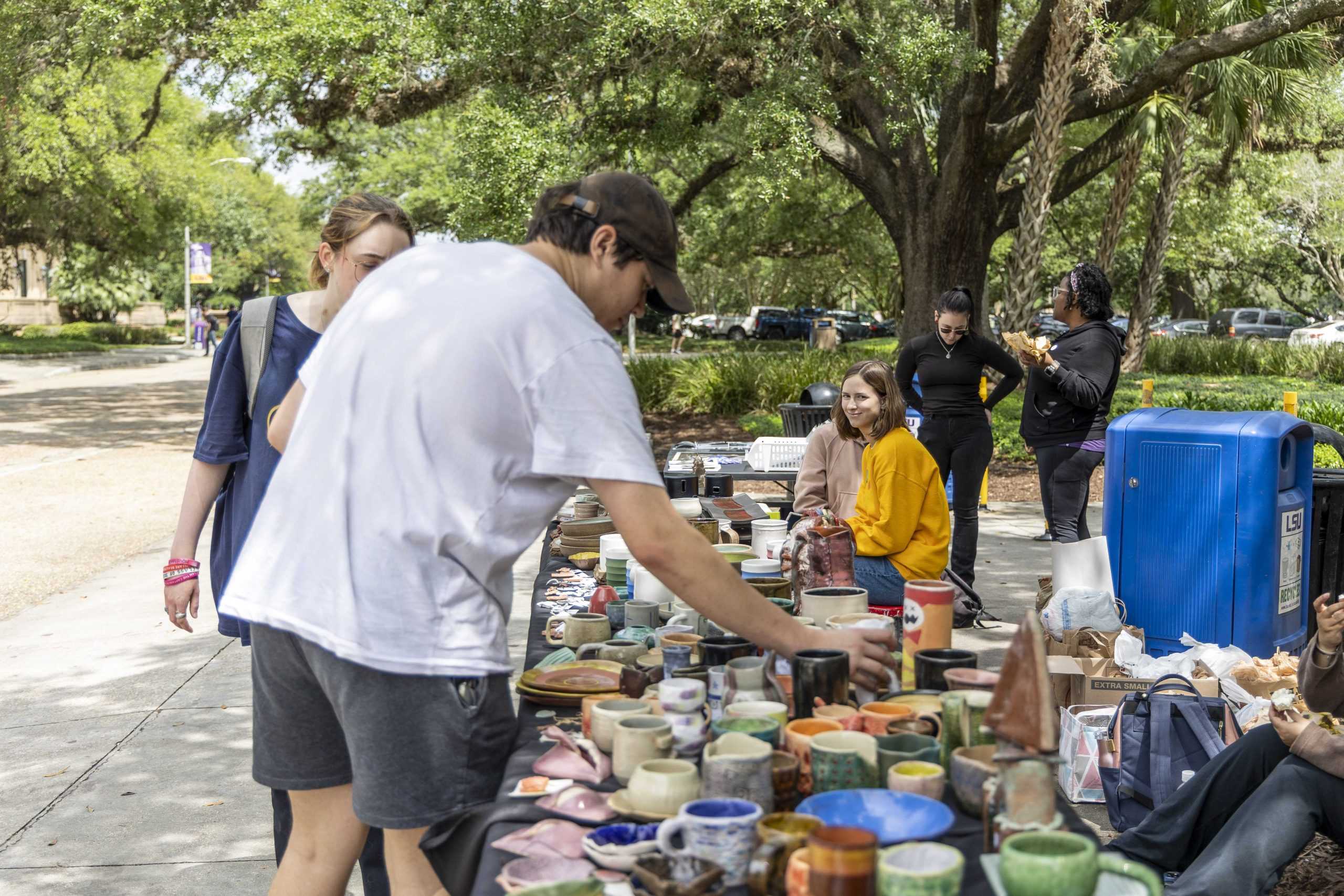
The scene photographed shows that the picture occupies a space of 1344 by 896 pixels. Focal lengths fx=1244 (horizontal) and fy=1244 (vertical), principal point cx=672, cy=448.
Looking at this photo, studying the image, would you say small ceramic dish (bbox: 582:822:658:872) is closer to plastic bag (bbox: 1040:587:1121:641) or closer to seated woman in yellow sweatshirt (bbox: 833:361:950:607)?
seated woman in yellow sweatshirt (bbox: 833:361:950:607)

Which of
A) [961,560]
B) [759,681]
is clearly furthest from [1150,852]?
[961,560]

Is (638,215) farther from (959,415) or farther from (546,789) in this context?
(959,415)

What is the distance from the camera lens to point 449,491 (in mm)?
1913

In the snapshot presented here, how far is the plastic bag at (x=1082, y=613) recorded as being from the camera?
5.09m

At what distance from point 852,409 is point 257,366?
Answer: 8.94 feet

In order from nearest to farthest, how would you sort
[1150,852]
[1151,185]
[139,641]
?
1. [1150,852]
2. [139,641]
3. [1151,185]

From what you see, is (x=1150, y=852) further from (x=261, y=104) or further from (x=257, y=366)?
(x=261, y=104)

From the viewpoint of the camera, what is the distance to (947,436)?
7156 mm

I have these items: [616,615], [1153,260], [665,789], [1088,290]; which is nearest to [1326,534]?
Answer: [1088,290]

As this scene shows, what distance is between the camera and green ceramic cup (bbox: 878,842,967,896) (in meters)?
1.57

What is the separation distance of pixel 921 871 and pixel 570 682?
1.20 meters

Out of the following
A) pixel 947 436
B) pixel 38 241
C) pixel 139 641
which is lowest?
pixel 139 641

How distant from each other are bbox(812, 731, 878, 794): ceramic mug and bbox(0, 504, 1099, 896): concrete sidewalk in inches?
93.8

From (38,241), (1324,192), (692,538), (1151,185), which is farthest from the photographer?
(1324,192)
